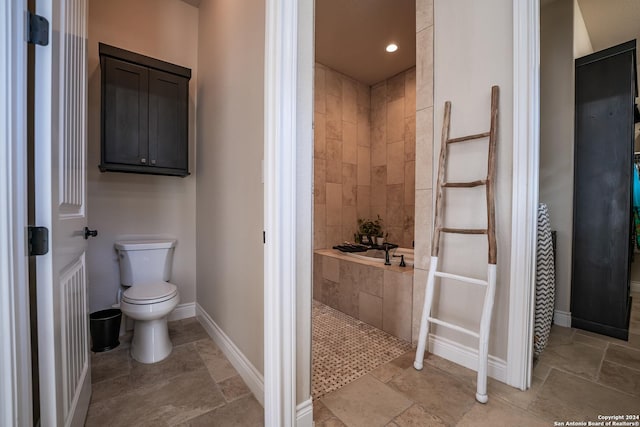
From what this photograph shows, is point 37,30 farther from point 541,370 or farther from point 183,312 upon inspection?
point 541,370

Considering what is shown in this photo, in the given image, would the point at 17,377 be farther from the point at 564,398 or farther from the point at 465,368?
the point at 564,398

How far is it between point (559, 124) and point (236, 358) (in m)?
3.17

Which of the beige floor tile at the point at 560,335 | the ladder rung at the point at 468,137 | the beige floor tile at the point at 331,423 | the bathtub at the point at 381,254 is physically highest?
the ladder rung at the point at 468,137

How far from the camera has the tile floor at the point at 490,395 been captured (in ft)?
4.27

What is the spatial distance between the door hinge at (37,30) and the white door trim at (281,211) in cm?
70

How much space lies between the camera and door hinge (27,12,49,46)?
0.81 meters

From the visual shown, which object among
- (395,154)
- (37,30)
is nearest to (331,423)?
(37,30)

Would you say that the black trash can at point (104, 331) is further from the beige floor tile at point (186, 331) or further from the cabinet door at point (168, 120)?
the cabinet door at point (168, 120)

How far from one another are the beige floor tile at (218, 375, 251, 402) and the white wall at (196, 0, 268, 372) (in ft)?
0.53

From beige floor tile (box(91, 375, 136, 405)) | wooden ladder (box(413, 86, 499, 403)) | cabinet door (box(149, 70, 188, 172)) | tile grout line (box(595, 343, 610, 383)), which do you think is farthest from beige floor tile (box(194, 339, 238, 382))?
tile grout line (box(595, 343, 610, 383))

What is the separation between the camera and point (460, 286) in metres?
1.80

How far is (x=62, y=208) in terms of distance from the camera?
3.27ft

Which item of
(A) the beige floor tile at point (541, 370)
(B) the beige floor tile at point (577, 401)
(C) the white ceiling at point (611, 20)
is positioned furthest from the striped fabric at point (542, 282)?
(C) the white ceiling at point (611, 20)

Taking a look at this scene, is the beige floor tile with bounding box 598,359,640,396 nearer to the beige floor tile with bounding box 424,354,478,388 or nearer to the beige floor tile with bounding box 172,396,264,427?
the beige floor tile with bounding box 424,354,478,388
